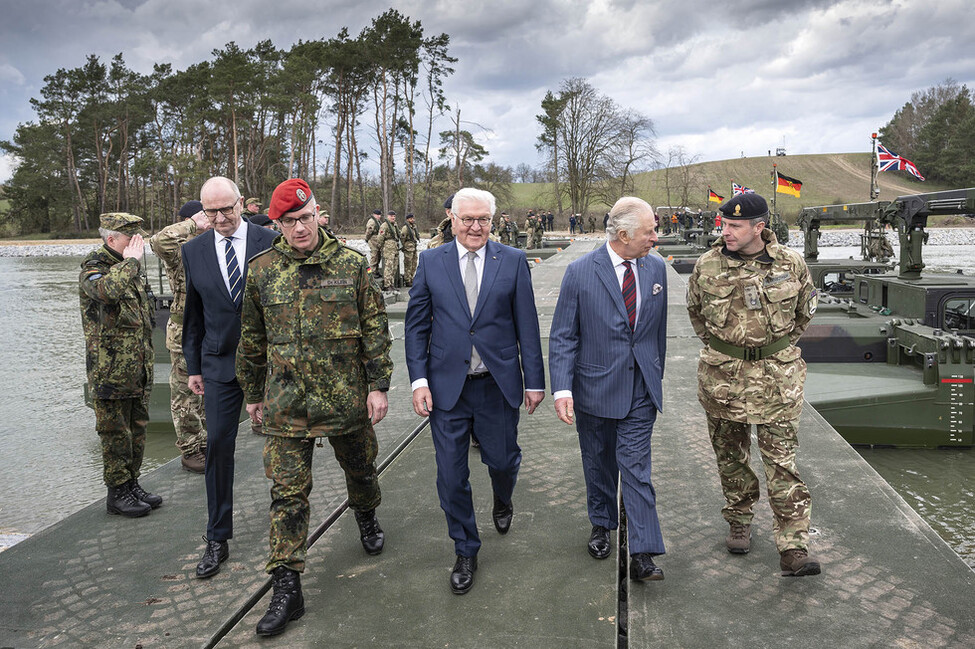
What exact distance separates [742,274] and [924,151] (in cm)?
8926

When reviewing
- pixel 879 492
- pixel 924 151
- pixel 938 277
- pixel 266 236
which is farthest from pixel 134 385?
pixel 924 151

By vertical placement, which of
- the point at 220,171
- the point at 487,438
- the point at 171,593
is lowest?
the point at 171,593

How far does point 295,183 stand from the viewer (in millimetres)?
3393

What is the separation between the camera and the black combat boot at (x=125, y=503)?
441cm

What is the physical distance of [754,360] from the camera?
148 inches

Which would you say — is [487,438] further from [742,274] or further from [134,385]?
[134,385]

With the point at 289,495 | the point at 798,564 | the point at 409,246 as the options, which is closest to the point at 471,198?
the point at 289,495

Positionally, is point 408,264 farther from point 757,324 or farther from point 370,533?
point 757,324

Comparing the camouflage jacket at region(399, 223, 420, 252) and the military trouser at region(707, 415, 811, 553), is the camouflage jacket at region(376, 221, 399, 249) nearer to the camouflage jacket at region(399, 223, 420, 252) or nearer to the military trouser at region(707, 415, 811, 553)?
the camouflage jacket at region(399, 223, 420, 252)

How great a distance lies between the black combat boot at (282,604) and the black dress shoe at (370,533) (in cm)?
57

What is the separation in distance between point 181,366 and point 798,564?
4.16 m

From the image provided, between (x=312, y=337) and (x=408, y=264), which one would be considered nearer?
(x=312, y=337)

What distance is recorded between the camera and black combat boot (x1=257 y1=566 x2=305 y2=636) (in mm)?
3082

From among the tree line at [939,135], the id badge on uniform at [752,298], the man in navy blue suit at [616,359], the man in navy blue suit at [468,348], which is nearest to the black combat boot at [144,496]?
the man in navy blue suit at [468,348]
